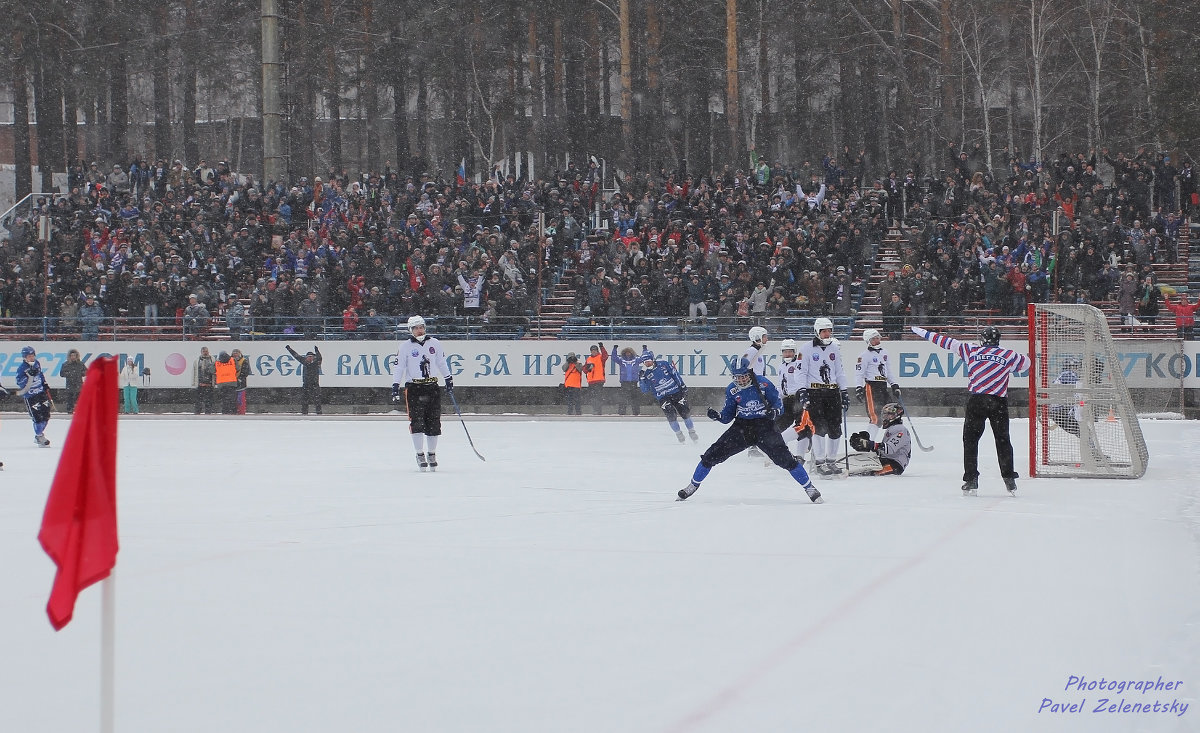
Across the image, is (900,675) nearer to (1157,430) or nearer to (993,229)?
(1157,430)

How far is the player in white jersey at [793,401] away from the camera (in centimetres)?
1464

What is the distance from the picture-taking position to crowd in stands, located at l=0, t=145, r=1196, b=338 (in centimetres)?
2611

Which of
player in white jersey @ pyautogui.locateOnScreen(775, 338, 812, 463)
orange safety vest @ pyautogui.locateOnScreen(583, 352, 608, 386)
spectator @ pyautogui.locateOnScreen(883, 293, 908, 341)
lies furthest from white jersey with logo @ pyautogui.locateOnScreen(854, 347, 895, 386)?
orange safety vest @ pyautogui.locateOnScreen(583, 352, 608, 386)

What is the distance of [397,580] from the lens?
779 cm

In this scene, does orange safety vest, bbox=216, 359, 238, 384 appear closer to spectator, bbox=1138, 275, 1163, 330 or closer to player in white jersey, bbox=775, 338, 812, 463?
player in white jersey, bbox=775, 338, 812, 463

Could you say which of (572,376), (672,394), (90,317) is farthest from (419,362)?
(90,317)

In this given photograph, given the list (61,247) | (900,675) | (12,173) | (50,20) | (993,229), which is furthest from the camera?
(12,173)

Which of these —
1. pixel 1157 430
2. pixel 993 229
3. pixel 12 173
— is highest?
pixel 12 173

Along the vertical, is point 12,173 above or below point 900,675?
above

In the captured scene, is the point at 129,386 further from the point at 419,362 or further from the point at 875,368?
the point at 875,368

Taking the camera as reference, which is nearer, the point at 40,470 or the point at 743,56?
the point at 40,470

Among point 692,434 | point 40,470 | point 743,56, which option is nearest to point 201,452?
point 40,470

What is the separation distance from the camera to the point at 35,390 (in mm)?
19094

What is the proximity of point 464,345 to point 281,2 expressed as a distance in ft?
63.6
